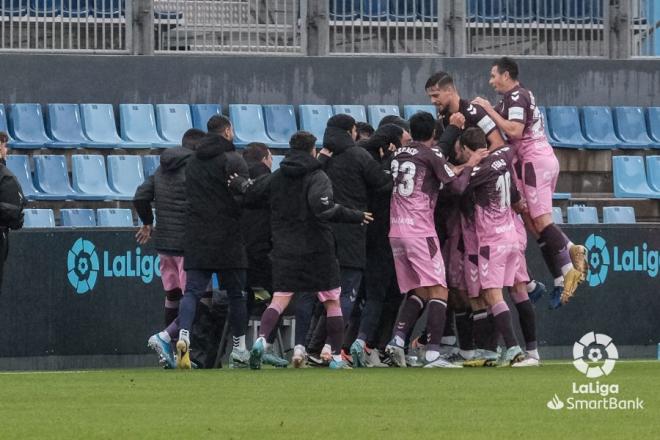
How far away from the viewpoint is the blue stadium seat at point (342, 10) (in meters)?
23.9

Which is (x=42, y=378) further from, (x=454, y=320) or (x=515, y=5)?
(x=515, y=5)

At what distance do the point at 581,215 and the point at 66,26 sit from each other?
702 centimetres

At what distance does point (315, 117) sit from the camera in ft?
74.8

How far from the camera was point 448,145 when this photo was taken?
14.9 m

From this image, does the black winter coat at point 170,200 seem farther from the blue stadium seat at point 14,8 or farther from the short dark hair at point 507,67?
the blue stadium seat at point 14,8

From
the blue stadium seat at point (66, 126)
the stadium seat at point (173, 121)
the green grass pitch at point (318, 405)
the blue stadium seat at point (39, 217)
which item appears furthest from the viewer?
the stadium seat at point (173, 121)

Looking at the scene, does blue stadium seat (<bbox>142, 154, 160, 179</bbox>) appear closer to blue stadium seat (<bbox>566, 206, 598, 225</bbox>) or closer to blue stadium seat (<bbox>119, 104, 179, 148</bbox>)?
blue stadium seat (<bbox>119, 104, 179, 148</bbox>)

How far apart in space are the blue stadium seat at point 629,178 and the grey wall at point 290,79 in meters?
1.54

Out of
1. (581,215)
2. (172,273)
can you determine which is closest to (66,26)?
(581,215)

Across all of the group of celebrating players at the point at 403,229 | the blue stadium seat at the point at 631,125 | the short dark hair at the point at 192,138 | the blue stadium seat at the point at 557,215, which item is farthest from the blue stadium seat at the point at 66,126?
the blue stadium seat at the point at 631,125

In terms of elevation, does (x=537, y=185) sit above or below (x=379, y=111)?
below

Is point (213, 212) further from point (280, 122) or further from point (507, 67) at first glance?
point (280, 122)

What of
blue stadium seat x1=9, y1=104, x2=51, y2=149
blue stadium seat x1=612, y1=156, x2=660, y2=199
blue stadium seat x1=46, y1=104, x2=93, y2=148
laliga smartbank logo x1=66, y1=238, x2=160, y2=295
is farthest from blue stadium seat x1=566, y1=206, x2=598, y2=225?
blue stadium seat x1=9, y1=104, x2=51, y2=149

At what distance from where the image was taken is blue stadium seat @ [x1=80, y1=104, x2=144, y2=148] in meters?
21.7
